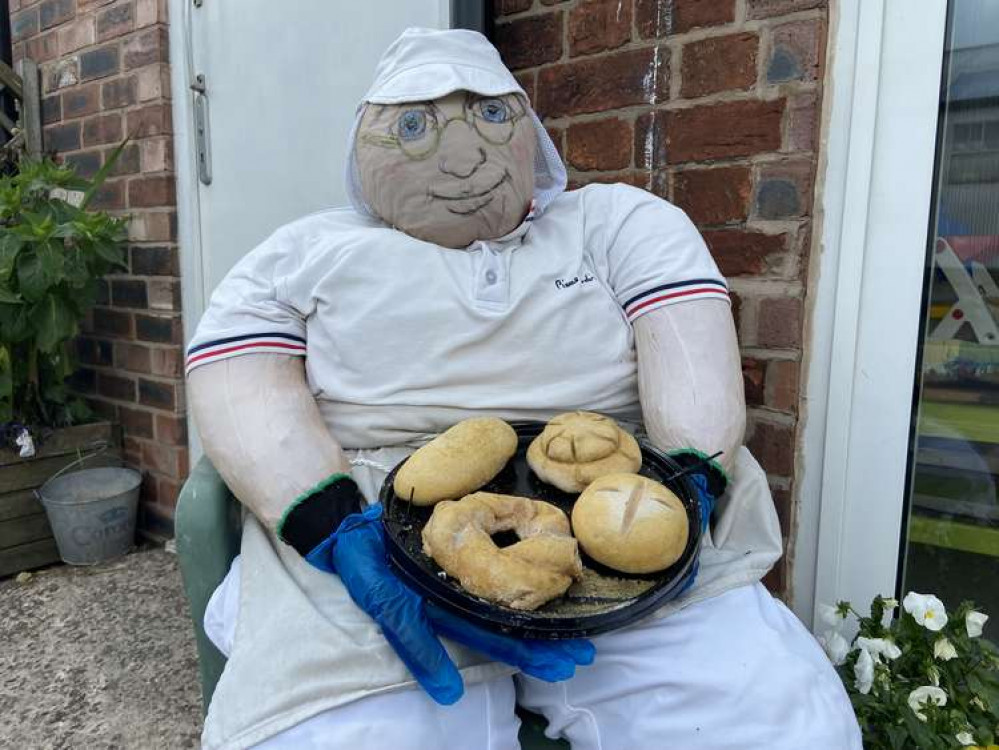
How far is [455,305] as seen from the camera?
1178mm

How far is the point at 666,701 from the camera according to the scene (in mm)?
905

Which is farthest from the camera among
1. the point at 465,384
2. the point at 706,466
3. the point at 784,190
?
the point at 784,190

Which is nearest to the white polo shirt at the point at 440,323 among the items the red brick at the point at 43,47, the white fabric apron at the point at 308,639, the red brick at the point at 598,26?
the white fabric apron at the point at 308,639

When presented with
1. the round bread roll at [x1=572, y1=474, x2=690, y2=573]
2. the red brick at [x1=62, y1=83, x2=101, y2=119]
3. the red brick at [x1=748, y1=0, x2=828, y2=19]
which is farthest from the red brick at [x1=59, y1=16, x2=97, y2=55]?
the round bread roll at [x1=572, y1=474, x2=690, y2=573]

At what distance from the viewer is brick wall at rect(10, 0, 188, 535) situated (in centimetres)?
227

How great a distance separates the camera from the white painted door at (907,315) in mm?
1308

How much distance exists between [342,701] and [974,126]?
1.38 metres

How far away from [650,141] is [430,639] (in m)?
1.14

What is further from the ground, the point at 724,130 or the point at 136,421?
the point at 724,130

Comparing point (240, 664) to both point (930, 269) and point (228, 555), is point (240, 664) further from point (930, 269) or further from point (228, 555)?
point (930, 269)

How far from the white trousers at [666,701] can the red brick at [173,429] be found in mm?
1437

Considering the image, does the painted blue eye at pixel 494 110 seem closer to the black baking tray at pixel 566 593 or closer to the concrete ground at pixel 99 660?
the black baking tray at pixel 566 593

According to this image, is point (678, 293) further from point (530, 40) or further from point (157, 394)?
point (157, 394)

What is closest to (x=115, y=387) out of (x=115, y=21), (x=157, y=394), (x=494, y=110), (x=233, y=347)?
(x=157, y=394)
